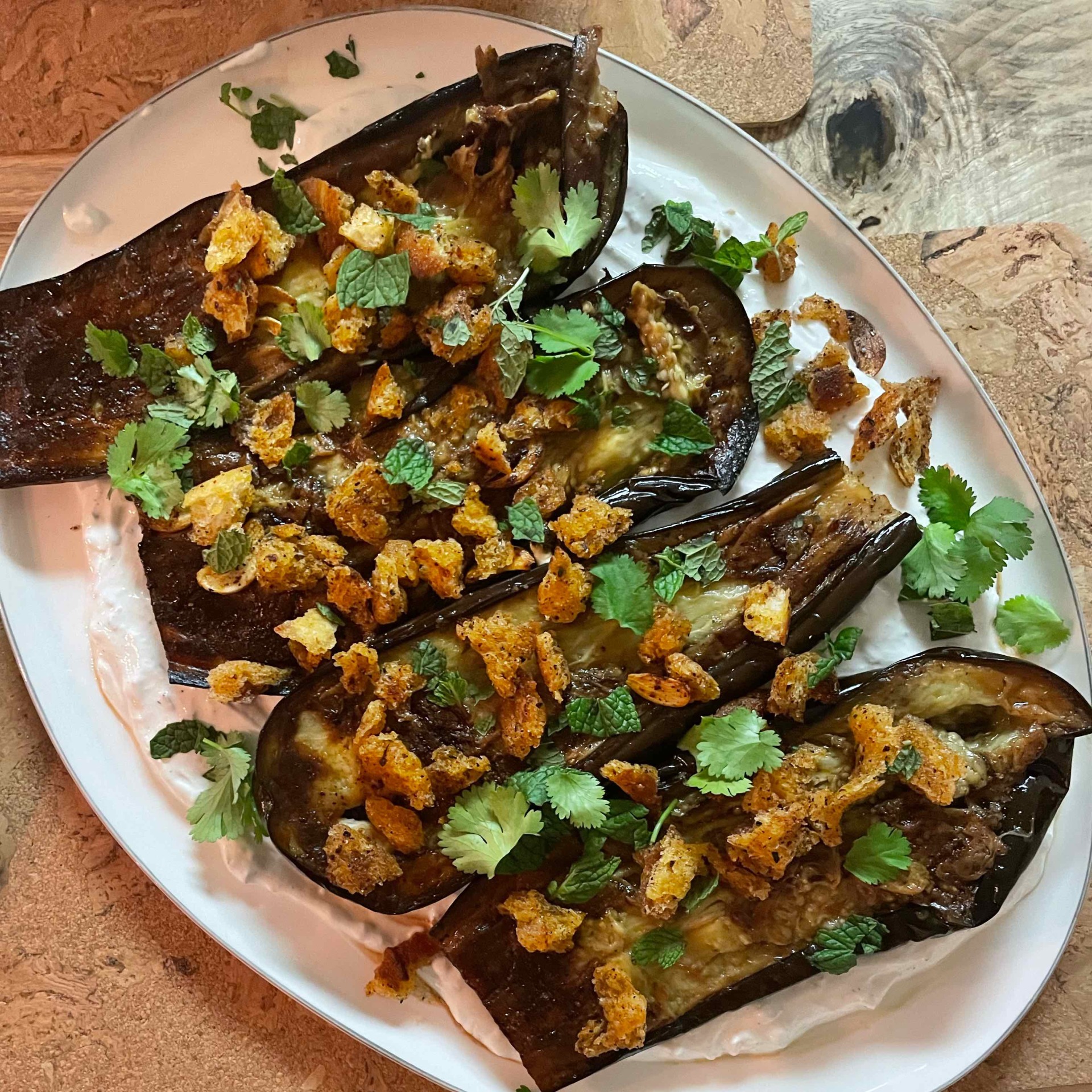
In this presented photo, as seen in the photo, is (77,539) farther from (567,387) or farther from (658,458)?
(658,458)

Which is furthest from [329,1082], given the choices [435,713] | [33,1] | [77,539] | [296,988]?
[33,1]

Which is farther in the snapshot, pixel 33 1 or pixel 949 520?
pixel 33 1

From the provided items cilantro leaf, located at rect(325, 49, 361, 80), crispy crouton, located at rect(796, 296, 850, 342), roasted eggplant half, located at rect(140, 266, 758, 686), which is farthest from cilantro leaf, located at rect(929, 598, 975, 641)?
cilantro leaf, located at rect(325, 49, 361, 80)

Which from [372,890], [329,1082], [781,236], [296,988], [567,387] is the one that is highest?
[781,236]

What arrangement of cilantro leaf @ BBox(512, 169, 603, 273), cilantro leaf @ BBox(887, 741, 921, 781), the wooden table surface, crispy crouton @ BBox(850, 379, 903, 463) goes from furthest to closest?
the wooden table surface
crispy crouton @ BBox(850, 379, 903, 463)
cilantro leaf @ BBox(512, 169, 603, 273)
cilantro leaf @ BBox(887, 741, 921, 781)

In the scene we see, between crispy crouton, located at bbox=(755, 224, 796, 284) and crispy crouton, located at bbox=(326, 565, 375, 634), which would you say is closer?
crispy crouton, located at bbox=(326, 565, 375, 634)

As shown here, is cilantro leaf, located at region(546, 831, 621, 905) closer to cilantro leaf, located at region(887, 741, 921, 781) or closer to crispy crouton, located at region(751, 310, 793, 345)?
cilantro leaf, located at region(887, 741, 921, 781)

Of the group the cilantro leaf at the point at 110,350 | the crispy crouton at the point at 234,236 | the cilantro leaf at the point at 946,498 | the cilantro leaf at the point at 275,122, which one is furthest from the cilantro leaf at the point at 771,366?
the cilantro leaf at the point at 110,350

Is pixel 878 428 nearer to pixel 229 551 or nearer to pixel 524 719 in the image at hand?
pixel 524 719
